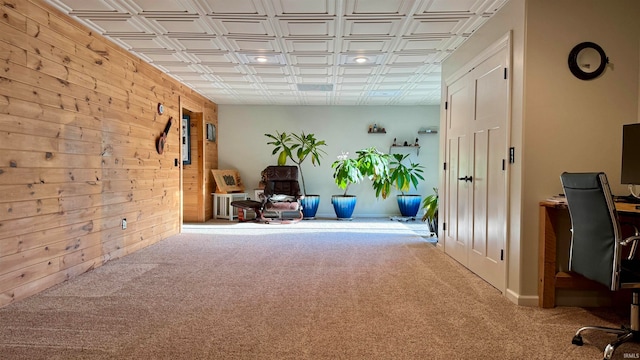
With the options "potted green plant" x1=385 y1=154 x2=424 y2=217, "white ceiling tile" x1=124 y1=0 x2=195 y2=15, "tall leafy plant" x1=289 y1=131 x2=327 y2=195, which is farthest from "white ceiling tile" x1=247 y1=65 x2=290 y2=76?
"potted green plant" x1=385 y1=154 x2=424 y2=217

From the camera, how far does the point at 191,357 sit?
198 cm

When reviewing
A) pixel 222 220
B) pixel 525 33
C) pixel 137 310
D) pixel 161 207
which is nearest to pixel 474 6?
pixel 525 33

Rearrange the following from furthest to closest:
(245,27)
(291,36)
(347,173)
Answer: (347,173), (291,36), (245,27)

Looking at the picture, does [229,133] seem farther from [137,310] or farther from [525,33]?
[525,33]

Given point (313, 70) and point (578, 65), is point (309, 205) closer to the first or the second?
point (313, 70)

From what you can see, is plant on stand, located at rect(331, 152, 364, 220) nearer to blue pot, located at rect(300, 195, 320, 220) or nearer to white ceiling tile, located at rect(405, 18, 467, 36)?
blue pot, located at rect(300, 195, 320, 220)

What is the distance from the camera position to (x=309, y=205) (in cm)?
764

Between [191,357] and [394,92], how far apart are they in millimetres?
5655

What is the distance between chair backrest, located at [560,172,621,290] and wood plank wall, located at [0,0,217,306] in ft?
12.1

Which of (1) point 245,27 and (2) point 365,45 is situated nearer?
(1) point 245,27

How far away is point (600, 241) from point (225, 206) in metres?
6.43

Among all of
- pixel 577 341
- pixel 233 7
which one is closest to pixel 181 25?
pixel 233 7

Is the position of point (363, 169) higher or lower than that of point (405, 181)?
higher

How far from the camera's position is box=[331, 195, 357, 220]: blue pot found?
24.7ft
